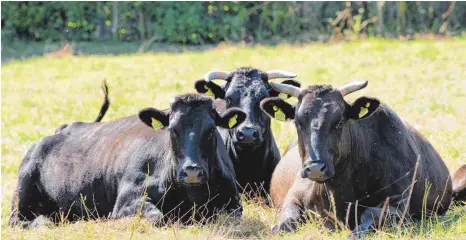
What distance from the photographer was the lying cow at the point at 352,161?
8406mm

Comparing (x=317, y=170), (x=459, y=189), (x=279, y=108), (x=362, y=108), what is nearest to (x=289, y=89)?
(x=279, y=108)

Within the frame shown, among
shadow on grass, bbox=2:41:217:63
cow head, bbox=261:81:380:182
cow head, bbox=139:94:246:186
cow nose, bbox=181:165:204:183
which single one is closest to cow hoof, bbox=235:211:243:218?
cow head, bbox=139:94:246:186

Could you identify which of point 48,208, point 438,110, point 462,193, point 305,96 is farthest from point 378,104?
point 438,110

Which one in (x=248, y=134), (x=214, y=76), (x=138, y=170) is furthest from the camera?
(x=214, y=76)

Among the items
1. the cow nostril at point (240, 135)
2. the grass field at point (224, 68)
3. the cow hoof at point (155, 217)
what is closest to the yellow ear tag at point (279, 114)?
the grass field at point (224, 68)

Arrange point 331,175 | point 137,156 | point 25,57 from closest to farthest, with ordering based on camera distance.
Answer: point 331,175, point 137,156, point 25,57

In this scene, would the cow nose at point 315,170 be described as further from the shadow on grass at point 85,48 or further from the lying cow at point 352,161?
the shadow on grass at point 85,48

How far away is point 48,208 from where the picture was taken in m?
11.2

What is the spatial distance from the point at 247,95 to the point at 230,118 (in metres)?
1.40

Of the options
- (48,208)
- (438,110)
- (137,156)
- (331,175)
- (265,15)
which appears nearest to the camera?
(331,175)

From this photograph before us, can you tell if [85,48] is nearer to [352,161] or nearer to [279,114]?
[279,114]

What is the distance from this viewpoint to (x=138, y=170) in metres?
10.2

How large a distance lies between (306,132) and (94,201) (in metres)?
3.06

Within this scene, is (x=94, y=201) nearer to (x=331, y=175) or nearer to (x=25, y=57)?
(x=331, y=175)
